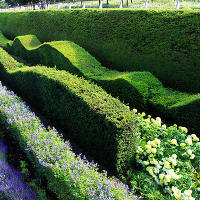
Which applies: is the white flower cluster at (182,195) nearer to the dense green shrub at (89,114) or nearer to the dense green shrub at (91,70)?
the dense green shrub at (89,114)

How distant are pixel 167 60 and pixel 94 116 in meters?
4.12

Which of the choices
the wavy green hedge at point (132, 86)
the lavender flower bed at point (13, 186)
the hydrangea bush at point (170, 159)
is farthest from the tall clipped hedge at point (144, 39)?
the lavender flower bed at point (13, 186)

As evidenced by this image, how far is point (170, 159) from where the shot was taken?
4.21 metres

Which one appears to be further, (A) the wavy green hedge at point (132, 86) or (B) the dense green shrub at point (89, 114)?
(A) the wavy green hedge at point (132, 86)

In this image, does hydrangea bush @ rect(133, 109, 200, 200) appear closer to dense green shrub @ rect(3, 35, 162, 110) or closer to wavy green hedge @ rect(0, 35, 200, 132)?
wavy green hedge @ rect(0, 35, 200, 132)

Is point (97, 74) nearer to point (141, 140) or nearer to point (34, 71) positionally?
point (34, 71)

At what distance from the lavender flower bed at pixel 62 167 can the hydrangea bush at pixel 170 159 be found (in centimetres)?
75

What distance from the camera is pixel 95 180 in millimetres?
3275

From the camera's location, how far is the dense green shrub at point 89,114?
4.30 meters

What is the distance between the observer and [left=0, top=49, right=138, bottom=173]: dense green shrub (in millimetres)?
4305

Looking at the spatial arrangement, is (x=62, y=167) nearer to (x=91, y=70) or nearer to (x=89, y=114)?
(x=89, y=114)

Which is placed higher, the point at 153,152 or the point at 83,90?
the point at 83,90

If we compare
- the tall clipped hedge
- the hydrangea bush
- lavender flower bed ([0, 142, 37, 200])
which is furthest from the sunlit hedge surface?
the tall clipped hedge

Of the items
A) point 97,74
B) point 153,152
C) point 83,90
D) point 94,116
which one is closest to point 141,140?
point 153,152
